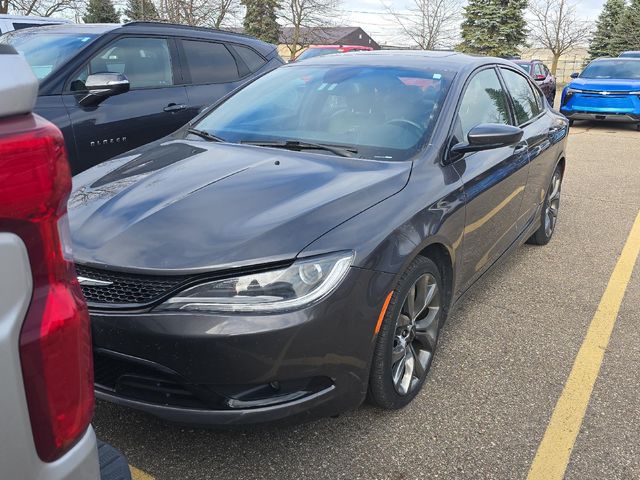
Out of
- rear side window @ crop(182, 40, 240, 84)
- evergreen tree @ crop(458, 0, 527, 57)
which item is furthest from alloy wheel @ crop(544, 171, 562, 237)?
evergreen tree @ crop(458, 0, 527, 57)

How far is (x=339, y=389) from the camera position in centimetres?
223

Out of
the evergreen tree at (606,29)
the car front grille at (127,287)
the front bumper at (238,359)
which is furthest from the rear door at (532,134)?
the evergreen tree at (606,29)

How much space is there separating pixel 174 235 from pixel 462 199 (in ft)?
4.87

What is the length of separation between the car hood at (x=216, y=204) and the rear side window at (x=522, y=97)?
1.80 metres

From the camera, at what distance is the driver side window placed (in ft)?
16.5

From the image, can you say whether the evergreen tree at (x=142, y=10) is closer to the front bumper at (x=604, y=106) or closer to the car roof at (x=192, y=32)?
the front bumper at (x=604, y=106)

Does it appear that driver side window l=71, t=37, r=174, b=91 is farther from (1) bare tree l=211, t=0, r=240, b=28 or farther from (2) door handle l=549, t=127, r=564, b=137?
(1) bare tree l=211, t=0, r=240, b=28

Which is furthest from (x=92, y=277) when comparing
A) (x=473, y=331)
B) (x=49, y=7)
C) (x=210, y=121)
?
(x=49, y=7)

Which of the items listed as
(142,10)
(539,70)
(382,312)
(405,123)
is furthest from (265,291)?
(142,10)

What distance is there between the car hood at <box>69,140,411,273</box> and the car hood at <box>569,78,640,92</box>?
40.1ft

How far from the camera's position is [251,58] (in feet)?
21.3

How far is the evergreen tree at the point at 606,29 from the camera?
39344 mm

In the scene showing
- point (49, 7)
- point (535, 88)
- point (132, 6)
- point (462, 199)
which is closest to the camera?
point (462, 199)

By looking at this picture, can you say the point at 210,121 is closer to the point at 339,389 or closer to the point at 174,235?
the point at 174,235
